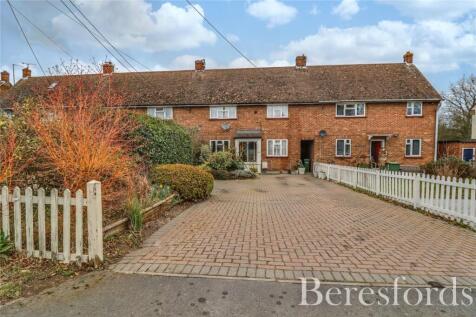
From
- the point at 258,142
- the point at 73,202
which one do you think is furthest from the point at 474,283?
the point at 258,142

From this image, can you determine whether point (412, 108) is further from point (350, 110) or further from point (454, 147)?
point (454, 147)

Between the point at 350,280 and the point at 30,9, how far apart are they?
10.9 meters

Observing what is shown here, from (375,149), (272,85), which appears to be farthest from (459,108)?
(272,85)

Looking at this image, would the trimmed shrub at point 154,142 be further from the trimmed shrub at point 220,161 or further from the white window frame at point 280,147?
the white window frame at point 280,147

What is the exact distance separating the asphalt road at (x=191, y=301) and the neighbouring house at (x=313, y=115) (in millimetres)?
16277

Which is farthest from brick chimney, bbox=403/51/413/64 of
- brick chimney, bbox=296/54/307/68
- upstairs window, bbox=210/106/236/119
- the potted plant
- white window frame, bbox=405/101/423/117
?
upstairs window, bbox=210/106/236/119

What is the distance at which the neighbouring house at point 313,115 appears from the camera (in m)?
19.3

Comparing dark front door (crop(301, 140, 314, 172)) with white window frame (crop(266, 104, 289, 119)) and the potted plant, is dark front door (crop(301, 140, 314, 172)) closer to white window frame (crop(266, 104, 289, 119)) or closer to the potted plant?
the potted plant

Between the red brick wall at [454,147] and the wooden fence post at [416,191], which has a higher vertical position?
the red brick wall at [454,147]

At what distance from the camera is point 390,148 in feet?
63.7

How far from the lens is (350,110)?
64.6ft

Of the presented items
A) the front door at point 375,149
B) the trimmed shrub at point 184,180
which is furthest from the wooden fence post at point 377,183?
the front door at point 375,149

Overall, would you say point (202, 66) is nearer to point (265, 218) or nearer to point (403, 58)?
point (403, 58)

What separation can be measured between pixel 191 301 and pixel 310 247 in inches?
90.0
